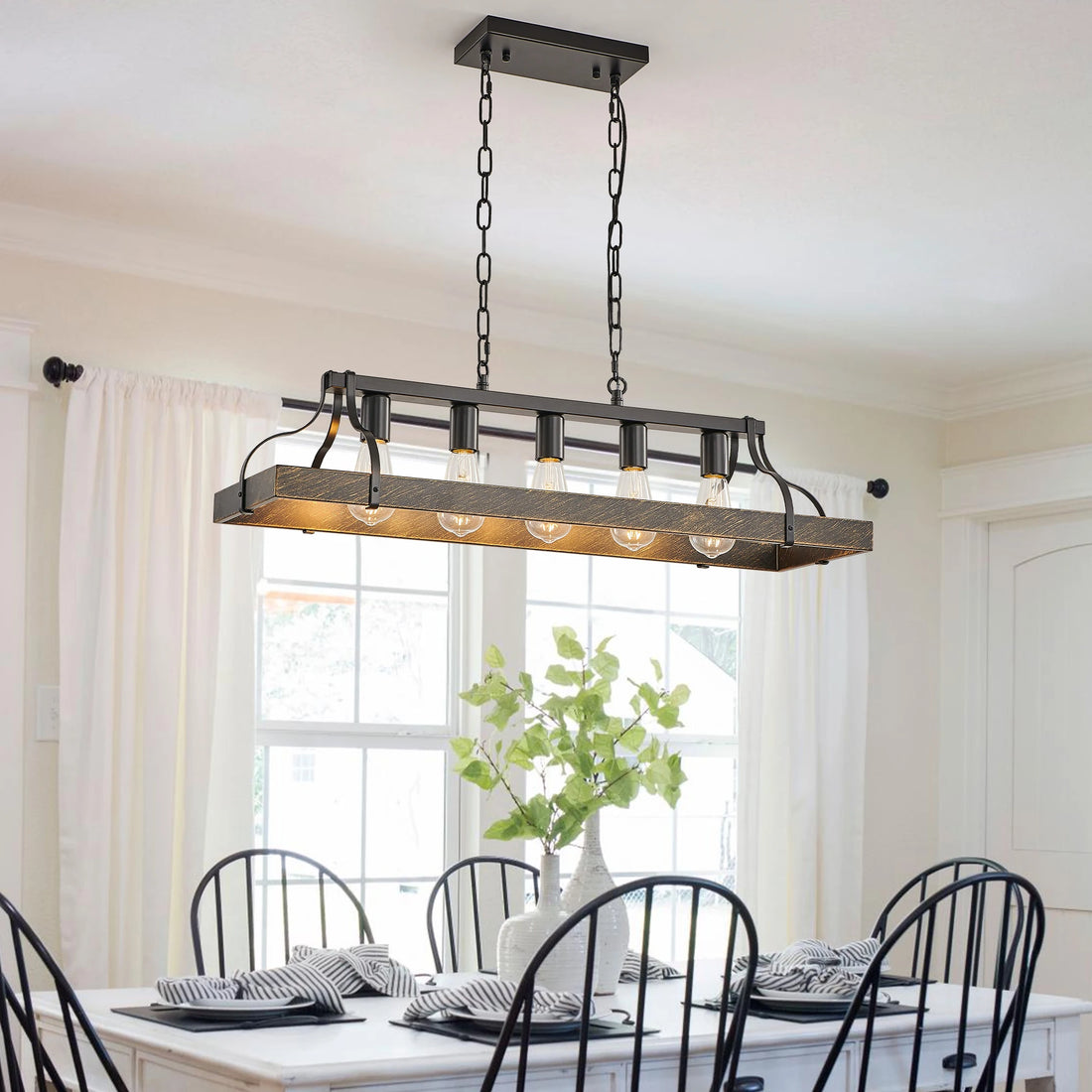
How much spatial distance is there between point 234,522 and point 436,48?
1.00 meters

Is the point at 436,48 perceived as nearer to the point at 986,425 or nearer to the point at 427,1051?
the point at 427,1051

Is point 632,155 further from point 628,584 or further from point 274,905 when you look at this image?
point 274,905

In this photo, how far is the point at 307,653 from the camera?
4.24 m

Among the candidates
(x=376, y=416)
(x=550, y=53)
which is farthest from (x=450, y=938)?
(x=550, y=53)

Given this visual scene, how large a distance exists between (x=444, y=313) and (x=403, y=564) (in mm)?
752

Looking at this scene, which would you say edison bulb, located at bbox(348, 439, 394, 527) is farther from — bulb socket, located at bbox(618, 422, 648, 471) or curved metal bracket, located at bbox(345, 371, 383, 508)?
bulb socket, located at bbox(618, 422, 648, 471)

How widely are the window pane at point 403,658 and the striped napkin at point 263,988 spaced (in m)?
1.54

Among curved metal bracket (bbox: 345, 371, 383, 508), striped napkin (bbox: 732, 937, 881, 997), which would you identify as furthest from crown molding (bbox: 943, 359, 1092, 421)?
curved metal bracket (bbox: 345, 371, 383, 508)

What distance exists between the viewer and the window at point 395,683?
165 inches

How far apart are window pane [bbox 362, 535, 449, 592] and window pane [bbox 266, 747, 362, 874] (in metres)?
0.51

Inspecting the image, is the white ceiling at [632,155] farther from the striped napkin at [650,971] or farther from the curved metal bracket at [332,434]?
the striped napkin at [650,971]

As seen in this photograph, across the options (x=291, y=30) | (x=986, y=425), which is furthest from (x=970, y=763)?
(x=291, y=30)

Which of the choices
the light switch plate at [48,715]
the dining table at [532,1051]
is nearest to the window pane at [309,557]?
the light switch plate at [48,715]

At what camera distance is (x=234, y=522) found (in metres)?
2.67
